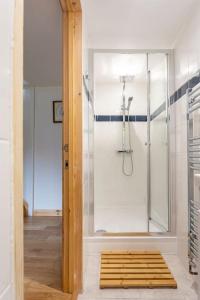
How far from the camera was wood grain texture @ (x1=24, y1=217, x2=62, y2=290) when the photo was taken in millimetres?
1804

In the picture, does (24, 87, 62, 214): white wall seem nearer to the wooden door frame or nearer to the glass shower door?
the glass shower door

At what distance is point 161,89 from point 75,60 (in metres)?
1.35

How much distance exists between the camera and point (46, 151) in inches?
148

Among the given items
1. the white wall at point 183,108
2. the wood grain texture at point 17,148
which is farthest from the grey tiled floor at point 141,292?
the wood grain texture at point 17,148

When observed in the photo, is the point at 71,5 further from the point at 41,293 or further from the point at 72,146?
the point at 41,293

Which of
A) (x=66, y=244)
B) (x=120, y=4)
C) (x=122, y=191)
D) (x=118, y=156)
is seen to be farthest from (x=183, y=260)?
(x=120, y=4)

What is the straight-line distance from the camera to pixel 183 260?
2.07 meters

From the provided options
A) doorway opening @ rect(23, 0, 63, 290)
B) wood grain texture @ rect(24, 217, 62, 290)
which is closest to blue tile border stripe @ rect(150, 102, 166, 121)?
doorway opening @ rect(23, 0, 63, 290)

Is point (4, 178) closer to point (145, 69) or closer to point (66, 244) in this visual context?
point (66, 244)

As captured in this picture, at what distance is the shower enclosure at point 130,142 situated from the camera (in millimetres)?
2666

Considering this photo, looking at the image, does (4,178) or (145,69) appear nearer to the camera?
(4,178)

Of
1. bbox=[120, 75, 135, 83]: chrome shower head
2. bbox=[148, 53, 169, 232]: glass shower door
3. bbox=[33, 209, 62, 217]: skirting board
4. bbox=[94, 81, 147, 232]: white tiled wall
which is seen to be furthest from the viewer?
bbox=[33, 209, 62, 217]: skirting board

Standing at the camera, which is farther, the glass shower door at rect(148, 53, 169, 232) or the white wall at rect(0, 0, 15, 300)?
the glass shower door at rect(148, 53, 169, 232)

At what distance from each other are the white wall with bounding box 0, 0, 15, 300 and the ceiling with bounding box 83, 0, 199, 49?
1.56m
